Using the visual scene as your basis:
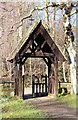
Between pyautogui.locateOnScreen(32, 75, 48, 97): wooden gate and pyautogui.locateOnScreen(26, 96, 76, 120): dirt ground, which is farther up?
pyautogui.locateOnScreen(32, 75, 48, 97): wooden gate

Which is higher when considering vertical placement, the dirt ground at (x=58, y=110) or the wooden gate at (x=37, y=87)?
the wooden gate at (x=37, y=87)

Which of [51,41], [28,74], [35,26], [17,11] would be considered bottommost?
[28,74]

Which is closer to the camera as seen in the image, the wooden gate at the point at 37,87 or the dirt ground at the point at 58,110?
the dirt ground at the point at 58,110

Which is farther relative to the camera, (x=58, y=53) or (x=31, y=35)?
(x=58, y=53)

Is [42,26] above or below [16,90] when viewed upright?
above

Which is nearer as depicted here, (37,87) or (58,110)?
(58,110)

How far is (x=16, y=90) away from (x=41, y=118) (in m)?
3.52

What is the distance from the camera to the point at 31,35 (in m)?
7.23

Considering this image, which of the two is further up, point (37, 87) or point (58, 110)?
point (37, 87)

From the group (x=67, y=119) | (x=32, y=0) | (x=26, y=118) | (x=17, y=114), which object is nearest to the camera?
(x=67, y=119)

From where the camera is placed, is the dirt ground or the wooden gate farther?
the wooden gate

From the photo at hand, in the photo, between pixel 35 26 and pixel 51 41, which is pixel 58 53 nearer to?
pixel 51 41

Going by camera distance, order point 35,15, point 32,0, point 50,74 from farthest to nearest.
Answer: point 35,15, point 32,0, point 50,74

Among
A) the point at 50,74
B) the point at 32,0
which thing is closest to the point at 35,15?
the point at 32,0
